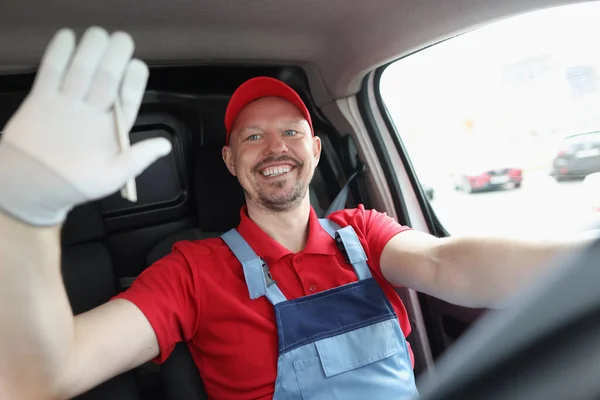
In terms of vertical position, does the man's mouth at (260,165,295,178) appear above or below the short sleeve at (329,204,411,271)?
above

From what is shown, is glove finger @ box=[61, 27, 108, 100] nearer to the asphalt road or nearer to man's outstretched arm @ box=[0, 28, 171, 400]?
man's outstretched arm @ box=[0, 28, 171, 400]

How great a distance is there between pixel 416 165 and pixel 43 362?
1.47m

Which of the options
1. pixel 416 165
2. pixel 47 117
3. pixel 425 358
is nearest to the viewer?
pixel 47 117

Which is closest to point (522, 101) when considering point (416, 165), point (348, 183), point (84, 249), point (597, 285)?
point (416, 165)

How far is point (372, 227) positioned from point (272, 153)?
0.41 metres

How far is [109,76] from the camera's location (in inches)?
25.2

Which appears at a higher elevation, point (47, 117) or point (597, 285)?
point (47, 117)

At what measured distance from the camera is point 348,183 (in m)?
1.79

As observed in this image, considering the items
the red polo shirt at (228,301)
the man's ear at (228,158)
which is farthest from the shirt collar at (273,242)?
the man's ear at (228,158)

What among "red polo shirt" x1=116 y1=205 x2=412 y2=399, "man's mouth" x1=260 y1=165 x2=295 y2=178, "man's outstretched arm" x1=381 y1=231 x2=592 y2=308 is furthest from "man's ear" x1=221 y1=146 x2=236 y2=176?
"man's outstretched arm" x1=381 y1=231 x2=592 y2=308

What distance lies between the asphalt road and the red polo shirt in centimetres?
43

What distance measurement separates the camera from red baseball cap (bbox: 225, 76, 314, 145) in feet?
4.66

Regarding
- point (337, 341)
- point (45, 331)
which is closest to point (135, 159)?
point (45, 331)

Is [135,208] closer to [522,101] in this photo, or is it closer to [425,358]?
[425,358]
